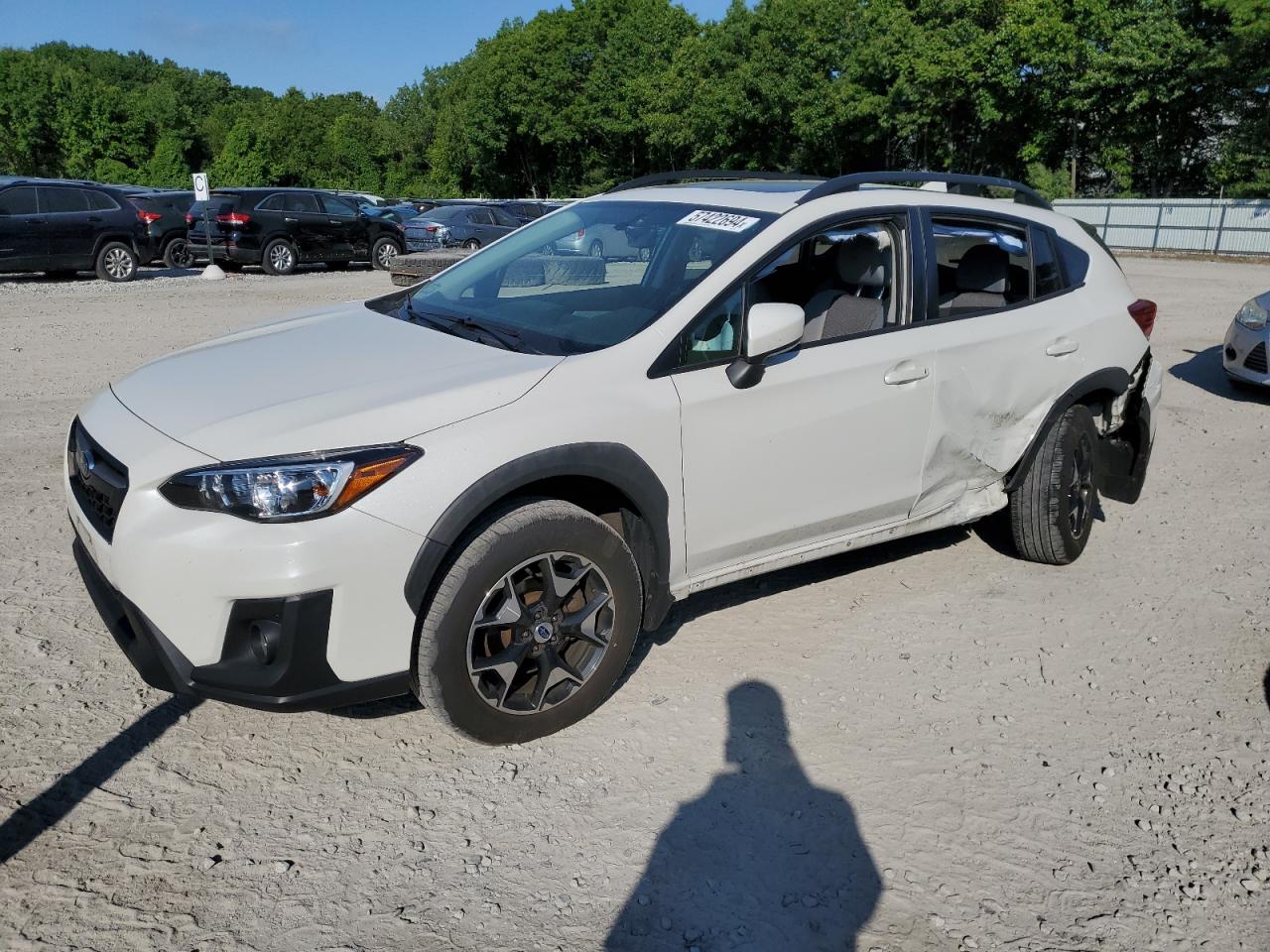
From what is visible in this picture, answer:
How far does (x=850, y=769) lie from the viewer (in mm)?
3324

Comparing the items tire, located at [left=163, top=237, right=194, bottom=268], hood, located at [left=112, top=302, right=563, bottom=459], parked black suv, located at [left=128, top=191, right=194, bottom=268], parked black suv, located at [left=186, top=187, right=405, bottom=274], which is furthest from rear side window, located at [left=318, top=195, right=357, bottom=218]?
hood, located at [left=112, top=302, right=563, bottom=459]

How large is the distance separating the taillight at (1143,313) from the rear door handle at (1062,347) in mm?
621

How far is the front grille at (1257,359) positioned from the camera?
8.42m

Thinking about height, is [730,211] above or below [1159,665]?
above

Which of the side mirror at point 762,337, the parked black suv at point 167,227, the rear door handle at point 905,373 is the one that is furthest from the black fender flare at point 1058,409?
the parked black suv at point 167,227

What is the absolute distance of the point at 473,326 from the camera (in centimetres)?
380

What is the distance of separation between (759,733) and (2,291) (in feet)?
53.8

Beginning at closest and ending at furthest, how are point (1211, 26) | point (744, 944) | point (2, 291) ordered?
point (744, 944)
point (2, 291)
point (1211, 26)

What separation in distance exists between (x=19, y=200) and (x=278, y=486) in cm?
1660

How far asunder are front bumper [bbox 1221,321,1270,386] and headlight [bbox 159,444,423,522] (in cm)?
818

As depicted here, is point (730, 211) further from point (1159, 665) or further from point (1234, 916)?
point (1234, 916)

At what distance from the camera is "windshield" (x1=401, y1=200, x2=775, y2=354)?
3.64 m

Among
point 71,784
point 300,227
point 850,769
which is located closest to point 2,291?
point 300,227

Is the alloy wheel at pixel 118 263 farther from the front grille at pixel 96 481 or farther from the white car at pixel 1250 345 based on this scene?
the white car at pixel 1250 345
